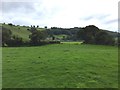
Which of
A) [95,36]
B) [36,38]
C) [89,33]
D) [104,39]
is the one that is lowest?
[104,39]

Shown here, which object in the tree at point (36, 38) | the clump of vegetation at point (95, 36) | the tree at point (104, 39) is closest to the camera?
the tree at point (104, 39)

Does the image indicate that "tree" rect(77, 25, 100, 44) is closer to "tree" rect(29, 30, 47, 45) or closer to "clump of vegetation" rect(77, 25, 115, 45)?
"clump of vegetation" rect(77, 25, 115, 45)

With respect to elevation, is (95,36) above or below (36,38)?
above

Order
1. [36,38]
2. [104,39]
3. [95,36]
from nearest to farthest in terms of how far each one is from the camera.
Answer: [104,39] < [95,36] < [36,38]

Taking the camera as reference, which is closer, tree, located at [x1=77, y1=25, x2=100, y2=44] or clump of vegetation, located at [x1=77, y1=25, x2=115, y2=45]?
clump of vegetation, located at [x1=77, y1=25, x2=115, y2=45]

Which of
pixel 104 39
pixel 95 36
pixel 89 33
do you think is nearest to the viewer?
pixel 104 39

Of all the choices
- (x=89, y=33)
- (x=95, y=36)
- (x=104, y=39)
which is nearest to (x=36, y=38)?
(x=89, y=33)

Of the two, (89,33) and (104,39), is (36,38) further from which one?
(104,39)

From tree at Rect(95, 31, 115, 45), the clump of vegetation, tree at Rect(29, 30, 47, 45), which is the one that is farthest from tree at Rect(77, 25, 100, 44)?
tree at Rect(29, 30, 47, 45)

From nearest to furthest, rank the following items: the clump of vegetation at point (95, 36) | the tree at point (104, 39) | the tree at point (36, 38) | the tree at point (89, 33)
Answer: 1. the tree at point (104, 39)
2. the clump of vegetation at point (95, 36)
3. the tree at point (89, 33)
4. the tree at point (36, 38)

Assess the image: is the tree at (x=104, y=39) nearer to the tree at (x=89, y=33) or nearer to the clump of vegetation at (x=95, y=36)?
the clump of vegetation at (x=95, y=36)

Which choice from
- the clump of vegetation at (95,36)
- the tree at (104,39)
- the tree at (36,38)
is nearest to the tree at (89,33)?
the clump of vegetation at (95,36)

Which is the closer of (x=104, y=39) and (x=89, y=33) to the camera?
(x=104, y=39)

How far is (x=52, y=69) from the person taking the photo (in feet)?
64.2
